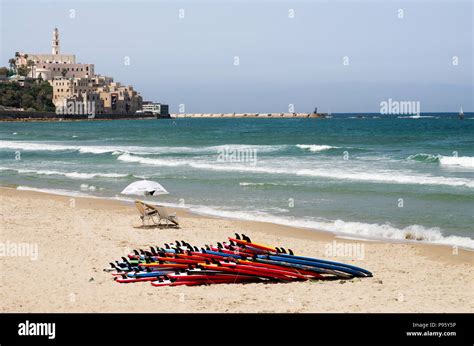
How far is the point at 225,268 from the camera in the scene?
10.1 metres

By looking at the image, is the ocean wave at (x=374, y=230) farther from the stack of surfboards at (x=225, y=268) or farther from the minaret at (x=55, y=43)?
the minaret at (x=55, y=43)

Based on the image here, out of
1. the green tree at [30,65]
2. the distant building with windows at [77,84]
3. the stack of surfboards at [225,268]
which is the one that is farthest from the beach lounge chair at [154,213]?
the green tree at [30,65]

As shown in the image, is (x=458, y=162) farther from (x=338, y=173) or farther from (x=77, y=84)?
(x=77, y=84)

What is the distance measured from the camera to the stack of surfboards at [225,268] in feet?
33.1

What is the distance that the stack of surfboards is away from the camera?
10094 mm

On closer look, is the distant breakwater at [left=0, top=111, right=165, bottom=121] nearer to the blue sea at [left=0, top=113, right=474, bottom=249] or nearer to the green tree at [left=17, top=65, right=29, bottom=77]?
the green tree at [left=17, top=65, right=29, bottom=77]

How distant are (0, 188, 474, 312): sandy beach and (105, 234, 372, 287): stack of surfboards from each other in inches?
8.0

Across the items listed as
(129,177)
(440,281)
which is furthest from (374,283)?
(129,177)

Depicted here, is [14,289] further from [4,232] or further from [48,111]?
[48,111]

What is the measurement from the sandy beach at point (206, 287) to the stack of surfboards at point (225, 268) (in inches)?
8.0

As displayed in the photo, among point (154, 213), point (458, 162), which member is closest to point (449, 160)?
point (458, 162)

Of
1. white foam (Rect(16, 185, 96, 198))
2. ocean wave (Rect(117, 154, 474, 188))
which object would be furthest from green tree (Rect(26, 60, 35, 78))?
white foam (Rect(16, 185, 96, 198))

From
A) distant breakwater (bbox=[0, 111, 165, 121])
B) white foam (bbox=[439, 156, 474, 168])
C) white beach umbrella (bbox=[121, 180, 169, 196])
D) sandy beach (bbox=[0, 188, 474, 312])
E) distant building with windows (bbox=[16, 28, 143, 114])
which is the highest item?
distant building with windows (bbox=[16, 28, 143, 114])

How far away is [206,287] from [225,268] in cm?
48
